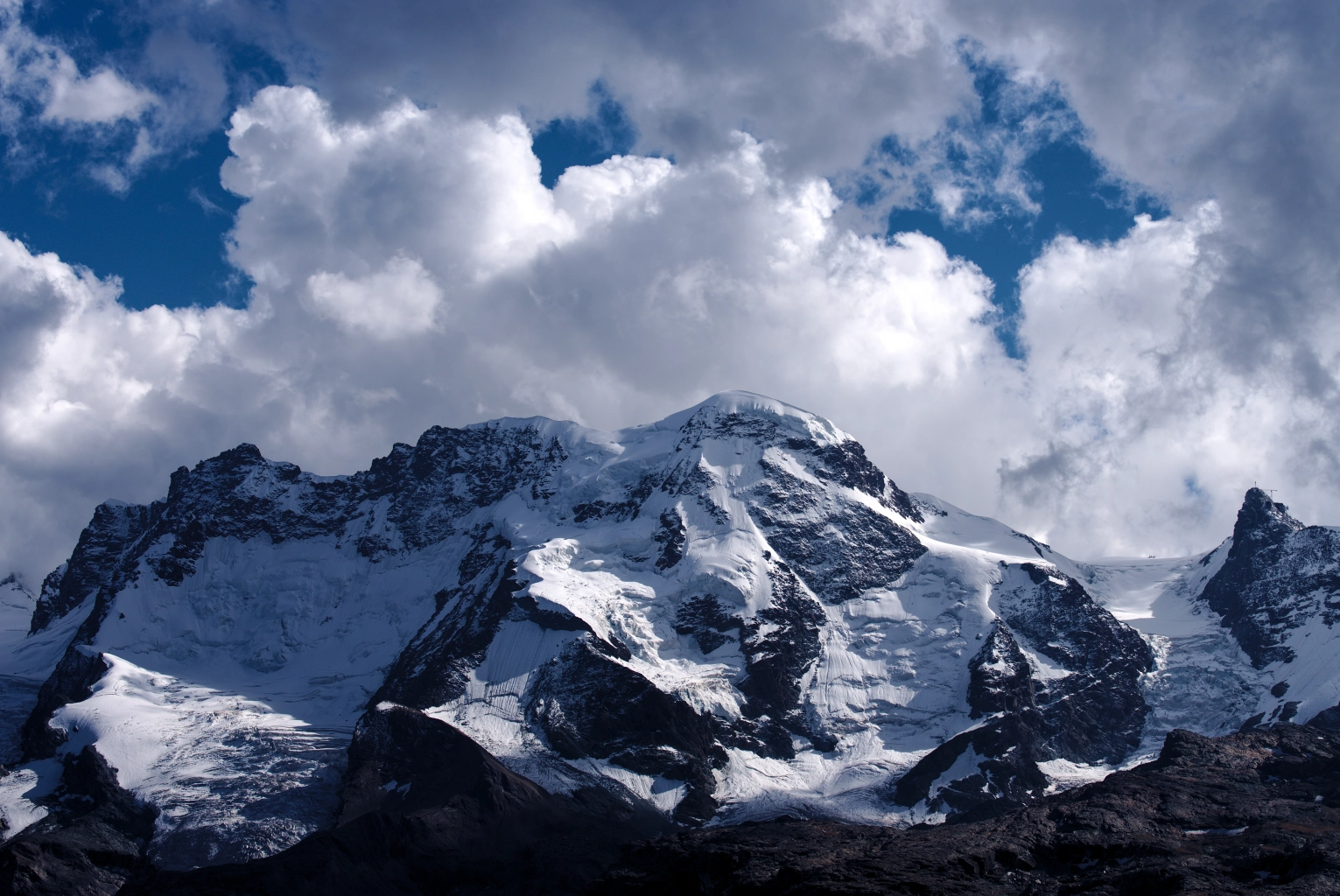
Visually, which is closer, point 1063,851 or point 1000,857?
point 1000,857

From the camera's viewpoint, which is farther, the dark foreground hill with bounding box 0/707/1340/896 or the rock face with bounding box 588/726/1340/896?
the dark foreground hill with bounding box 0/707/1340/896

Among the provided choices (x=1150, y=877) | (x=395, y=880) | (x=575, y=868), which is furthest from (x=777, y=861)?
(x=395, y=880)

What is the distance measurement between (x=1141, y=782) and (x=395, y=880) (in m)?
104

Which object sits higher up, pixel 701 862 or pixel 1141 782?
Answer: pixel 1141 782

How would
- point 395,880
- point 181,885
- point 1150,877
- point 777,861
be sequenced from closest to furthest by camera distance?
point 1150,877, point 777,861, point 181,885, point 395,880

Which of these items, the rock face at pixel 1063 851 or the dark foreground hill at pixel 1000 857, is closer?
the rock face at pixel 1063 851

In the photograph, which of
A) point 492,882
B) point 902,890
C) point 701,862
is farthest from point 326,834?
point 902,890

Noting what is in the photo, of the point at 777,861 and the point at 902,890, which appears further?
the point at 777,861

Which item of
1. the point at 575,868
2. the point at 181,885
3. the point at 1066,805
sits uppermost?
the point at 1066,805

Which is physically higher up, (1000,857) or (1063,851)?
(1063,851)

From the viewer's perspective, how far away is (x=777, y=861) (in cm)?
14575

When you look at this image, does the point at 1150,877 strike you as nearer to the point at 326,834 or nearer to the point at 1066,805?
the point at 1066,805

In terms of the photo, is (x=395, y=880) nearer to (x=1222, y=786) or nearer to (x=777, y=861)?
(x=777, y=861)

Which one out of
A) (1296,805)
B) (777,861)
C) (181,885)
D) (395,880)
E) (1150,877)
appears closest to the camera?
(1150,877)
